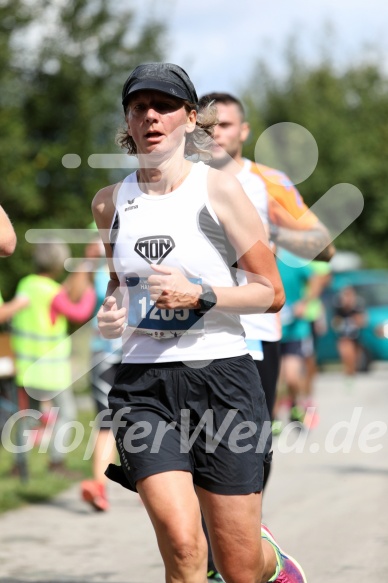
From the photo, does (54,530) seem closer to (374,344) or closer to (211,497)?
(211,497)

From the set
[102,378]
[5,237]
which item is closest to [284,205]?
[5,237]

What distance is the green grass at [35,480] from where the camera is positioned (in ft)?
27.7

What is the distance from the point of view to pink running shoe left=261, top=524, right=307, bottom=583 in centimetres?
454

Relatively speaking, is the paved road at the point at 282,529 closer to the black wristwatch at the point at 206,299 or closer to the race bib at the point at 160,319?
the race bib at the point at 160,319

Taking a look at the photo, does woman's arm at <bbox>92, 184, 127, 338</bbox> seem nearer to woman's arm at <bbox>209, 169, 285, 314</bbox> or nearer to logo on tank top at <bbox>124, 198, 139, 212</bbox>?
logo on tank top at <bbox>124, 198, 139, 212</bbox>

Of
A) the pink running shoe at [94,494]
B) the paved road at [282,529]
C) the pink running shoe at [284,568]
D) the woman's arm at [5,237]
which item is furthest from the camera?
the pink running shoe at [94,494]

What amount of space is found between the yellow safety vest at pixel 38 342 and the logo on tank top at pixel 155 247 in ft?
17.9

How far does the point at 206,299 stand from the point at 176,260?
210 millimetres

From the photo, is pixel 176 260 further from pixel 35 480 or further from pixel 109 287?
pixel 35 480

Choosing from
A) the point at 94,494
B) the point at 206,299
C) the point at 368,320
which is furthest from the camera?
the point at 368,320

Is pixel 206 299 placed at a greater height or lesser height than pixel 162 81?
lesser

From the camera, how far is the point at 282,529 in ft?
23.2

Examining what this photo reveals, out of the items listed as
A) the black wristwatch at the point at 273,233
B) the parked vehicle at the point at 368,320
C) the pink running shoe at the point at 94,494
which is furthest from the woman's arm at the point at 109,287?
the parked vehicle at the point at 368,320

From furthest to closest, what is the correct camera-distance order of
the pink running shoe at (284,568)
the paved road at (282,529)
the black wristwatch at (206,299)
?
the paved road at (282,529) → the pink running shoe at (284,568) → the black wristwatch at (206,299)
